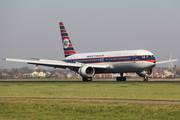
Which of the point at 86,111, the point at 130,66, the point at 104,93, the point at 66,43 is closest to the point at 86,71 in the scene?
the point at 130,66

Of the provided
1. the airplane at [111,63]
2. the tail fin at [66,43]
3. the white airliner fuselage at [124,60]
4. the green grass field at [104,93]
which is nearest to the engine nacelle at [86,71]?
the airplane at [111,63]

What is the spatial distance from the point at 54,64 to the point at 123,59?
12781mm

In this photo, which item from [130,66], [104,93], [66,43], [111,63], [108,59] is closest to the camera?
[104,93]

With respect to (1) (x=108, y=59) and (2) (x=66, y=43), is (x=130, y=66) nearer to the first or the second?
(1) (x=108, y=59)

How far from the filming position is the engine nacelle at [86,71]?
5641 cm

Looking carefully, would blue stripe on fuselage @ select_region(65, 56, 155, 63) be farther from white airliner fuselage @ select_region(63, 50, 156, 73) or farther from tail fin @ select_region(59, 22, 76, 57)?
tail fin @ select_region(59, 22, 76, 57)

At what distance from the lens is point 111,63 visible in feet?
190

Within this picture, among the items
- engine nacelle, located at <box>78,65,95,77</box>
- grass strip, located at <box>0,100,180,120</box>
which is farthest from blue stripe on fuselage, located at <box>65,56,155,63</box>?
grass strip, located at <box>0,100,180,120</box>

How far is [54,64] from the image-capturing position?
195 ft

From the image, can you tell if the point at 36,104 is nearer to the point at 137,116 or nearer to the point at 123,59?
the point at 137,116

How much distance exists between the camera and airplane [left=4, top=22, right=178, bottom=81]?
53.9 m

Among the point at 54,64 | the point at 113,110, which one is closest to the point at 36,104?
the point at 113,110

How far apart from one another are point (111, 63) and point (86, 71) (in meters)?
4.71

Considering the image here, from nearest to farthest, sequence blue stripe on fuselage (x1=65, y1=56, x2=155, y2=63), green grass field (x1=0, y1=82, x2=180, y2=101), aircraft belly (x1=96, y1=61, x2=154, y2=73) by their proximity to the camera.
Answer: green grass field (x1=0, y1=82, x2=180, y2=101) → aircraft belly (x1=96, y1=61, x2=154, y2=73) → blue stripe on fuselage (x1=65, y1=56, x2=155, y2=63)
